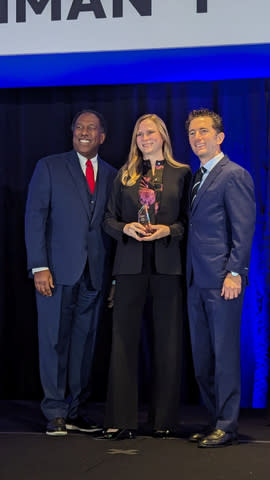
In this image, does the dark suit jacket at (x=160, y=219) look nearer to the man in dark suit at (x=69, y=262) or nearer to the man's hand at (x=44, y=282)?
the man in dark suit at (x=69, y=262)

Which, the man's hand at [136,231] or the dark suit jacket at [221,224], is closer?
the dark suit jacket at [221,224]

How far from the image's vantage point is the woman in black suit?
3.99 meters

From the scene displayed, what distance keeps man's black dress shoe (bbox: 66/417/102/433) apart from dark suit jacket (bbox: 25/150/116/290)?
0.71 meters

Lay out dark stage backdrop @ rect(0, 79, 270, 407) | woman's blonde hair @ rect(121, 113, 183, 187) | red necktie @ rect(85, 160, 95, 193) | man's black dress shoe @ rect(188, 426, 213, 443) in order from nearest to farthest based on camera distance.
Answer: man's black dress shoe @ rect(188, 426, 213, 443), woman's blonde hair @ rect(121, 113, 183, 187), red necktie @ rect(85, 160, 95, 193), dark stage backdrop @ rect(0, 79, 270, 407)

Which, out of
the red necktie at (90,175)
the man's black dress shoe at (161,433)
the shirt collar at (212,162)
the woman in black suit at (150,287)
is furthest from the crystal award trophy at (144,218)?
the man's black dress shoe at (161,433)

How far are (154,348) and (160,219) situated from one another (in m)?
0.66

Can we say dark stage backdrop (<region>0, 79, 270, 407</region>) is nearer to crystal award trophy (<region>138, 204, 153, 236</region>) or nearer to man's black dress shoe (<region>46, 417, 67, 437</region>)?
man's black dress shoe (<region>46, 417, 67, 437</region>)

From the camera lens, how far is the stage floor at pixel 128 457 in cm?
323

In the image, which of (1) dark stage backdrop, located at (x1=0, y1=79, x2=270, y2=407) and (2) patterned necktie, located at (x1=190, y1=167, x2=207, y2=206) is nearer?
(2) patterned necktie, located at (x1=190, y1=167, x2=207, y2=206)

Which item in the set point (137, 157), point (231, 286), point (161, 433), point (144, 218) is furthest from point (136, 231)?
point (161, 433)

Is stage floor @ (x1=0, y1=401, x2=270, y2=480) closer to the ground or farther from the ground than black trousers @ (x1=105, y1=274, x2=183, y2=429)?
closer to the ground

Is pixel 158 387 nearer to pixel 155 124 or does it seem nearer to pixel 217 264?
pixel 217 264

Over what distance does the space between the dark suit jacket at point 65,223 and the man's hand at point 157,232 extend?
45 cm

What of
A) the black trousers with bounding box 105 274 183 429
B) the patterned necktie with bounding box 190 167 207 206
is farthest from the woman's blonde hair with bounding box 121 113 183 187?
the black trousers with bounding box 105 274 183 429
